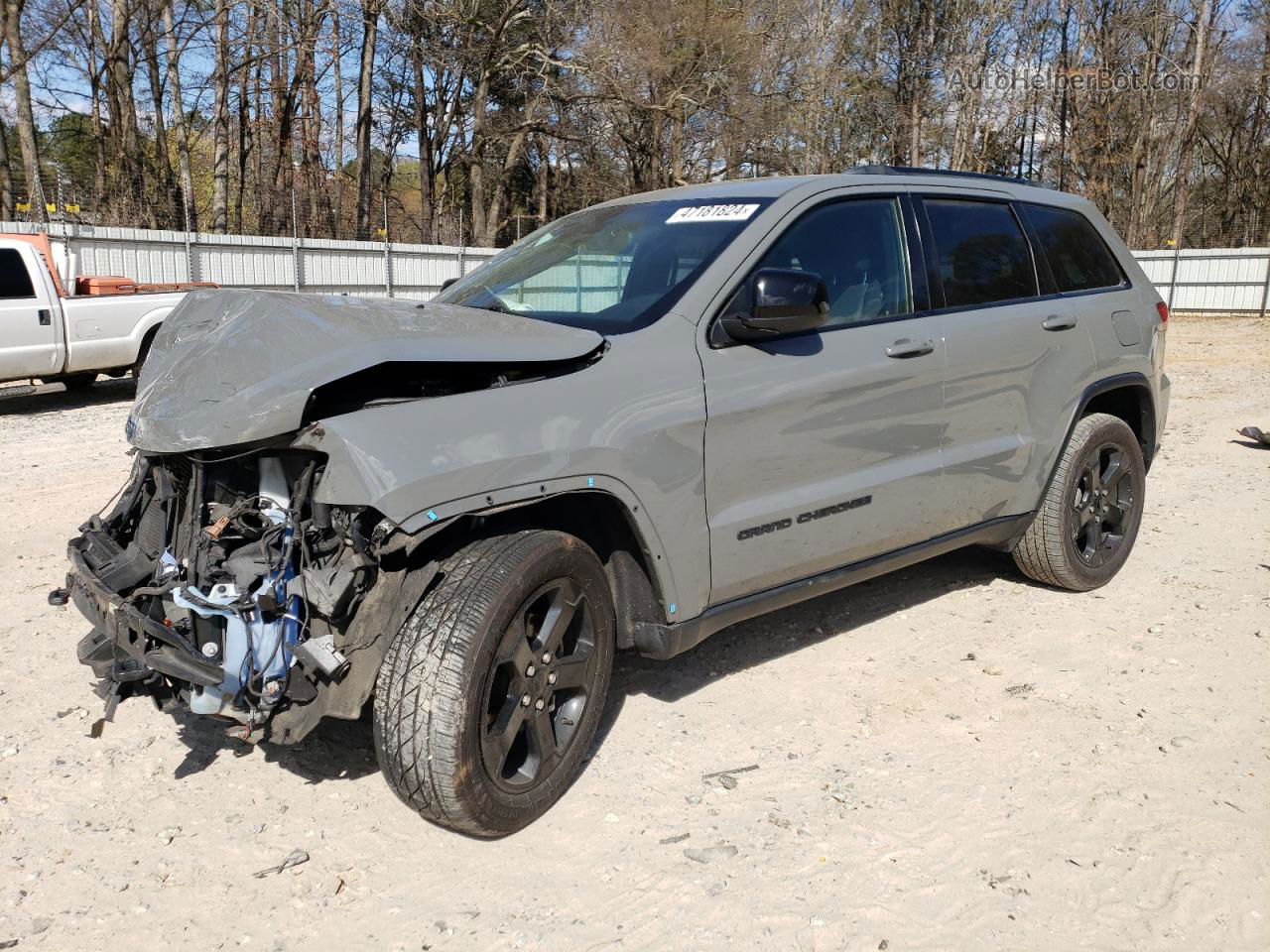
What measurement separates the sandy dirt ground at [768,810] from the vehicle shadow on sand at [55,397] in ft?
23.1

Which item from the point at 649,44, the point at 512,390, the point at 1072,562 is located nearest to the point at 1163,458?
the point at 1072,562

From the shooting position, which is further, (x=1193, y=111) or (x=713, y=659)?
(x=1193, y=111)

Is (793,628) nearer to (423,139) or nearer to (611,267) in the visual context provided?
(611,267)

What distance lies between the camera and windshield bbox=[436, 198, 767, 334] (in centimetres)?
361

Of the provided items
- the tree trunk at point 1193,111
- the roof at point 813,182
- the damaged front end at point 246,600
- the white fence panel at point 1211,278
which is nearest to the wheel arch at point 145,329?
the roof at point 813,182

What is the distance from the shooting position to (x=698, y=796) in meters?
3.31

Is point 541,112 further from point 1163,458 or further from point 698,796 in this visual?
point 698,796

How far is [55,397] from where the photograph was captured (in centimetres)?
1257

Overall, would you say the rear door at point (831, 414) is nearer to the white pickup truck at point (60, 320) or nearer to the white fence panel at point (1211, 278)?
the white pickup truck at point (60, 320)

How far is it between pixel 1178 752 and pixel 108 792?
347 cm

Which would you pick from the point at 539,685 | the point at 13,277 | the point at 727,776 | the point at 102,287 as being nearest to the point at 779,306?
the point at 539,685

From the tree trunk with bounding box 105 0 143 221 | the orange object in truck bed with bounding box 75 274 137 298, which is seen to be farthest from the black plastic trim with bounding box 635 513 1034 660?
the tree trunk with bounding box 105 0 143 221

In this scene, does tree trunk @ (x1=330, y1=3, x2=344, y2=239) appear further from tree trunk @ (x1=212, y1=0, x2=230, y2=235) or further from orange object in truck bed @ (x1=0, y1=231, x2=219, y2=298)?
orange object in truck bed @ (x1=0, y1=231, x2=219, y2=298)

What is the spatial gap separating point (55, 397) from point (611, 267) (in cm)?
1097
